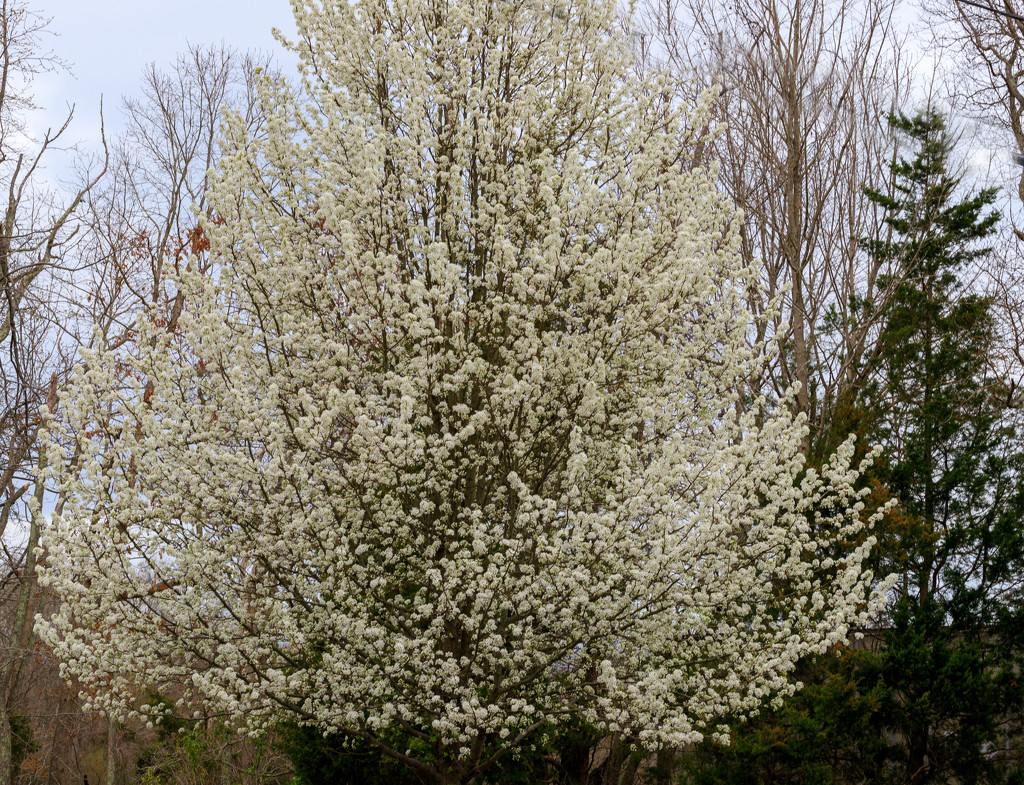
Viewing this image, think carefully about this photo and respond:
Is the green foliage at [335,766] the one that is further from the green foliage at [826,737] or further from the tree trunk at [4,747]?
the tree trunk at [4,747]

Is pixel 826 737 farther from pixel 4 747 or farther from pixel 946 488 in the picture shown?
pixel 4 747

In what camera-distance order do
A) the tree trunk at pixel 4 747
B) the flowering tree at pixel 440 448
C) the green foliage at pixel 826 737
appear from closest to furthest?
the flowering tree at pixel 440 448 → the green foliage at pixel 826 737 → the tree trunk at pixel 4 747

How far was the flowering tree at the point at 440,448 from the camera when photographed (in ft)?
20.9

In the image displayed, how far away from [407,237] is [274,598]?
3445 millimetres

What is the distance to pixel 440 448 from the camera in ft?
21.4

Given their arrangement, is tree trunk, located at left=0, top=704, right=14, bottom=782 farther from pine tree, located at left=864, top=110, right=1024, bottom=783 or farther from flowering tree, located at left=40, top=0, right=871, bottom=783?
pine tree, located at left=864, top=110, right=1024, bottom=783

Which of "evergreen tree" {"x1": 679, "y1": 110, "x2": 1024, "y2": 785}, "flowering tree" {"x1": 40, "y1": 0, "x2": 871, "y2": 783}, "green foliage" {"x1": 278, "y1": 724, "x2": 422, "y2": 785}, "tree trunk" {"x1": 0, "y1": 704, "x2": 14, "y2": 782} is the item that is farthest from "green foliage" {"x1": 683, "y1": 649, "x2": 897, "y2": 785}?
"tree trunk" {"x1": 0, "y1": 704, "x2": 14, "y2": 782}

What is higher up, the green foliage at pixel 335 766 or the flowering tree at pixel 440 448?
the flowering tree at pixel 440 448

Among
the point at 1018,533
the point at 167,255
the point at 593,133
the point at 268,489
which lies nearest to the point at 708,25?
the point at 593,133

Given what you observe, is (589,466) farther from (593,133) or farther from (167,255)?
(167,255)

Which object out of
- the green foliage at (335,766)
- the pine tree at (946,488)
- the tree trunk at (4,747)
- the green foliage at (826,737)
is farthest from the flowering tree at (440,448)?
the tree trunk at (4,747)

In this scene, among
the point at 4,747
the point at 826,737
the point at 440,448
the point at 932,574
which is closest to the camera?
the point at 440,448

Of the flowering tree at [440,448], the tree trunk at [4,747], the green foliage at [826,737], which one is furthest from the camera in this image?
the tree trunk at [4,747]

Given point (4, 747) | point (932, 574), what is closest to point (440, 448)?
point (932, 574)
